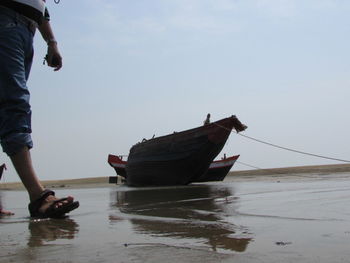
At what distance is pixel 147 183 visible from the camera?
14.9 metres

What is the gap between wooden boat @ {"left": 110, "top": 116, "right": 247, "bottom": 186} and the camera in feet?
42.0

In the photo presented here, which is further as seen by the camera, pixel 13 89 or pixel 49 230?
pixel 13 89

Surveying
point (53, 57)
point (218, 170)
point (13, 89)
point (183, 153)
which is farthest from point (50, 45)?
point (218, 170)

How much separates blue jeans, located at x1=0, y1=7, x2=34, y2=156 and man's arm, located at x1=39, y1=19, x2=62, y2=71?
0.29 m

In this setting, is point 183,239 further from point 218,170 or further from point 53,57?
point 218,170

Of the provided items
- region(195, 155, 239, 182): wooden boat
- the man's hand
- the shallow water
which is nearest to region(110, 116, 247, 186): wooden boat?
region(195, 155, 239, 182): wooden boat

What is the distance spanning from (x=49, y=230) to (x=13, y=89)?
95 cm

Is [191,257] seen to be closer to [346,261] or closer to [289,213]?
[346,261]

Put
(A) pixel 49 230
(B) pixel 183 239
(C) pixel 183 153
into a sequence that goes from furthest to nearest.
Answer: (C) pixel 183 153 < (A) pixel 49 230 < (B) pixel 183 239

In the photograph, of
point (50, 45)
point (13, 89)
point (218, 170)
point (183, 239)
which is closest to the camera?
point (183, 239)

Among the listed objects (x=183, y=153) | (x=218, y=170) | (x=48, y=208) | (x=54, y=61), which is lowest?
(x=218, y=170)

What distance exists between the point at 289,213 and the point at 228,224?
0.78 m

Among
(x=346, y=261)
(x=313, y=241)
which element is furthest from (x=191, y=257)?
(x=313, y=241)

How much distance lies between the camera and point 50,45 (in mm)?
3064
